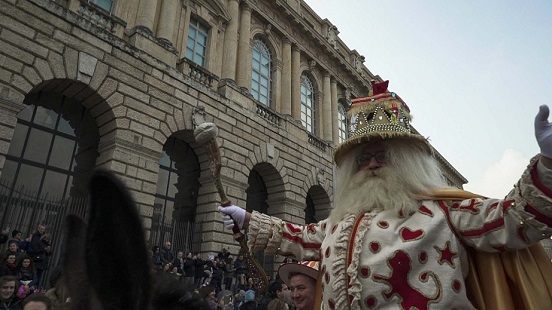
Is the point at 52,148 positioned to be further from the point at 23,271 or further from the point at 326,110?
the point at 326,110

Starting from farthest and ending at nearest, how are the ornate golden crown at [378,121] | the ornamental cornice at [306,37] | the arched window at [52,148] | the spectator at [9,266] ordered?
the ornamental cornice at [306,37] → the arched window at [52,148] → the spectator at [9,266] → the ornate golden crown at [378,121]

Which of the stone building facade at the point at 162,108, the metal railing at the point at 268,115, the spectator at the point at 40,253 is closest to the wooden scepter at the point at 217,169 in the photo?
the stone building facade at the point at 162,108

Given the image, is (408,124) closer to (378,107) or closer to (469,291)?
(378,107)

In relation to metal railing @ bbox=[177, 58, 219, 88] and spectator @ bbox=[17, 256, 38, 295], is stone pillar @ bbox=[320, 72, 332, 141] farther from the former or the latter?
spectator @ bbox=[17, 256, 38, 295]

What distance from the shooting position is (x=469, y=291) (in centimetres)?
193

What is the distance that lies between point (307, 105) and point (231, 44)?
223 inches

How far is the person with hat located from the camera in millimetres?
2801

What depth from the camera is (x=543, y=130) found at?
1488 mm

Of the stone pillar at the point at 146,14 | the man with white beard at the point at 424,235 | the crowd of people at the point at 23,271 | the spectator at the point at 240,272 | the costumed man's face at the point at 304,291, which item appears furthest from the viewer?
the stone pillar at the point at 146,14

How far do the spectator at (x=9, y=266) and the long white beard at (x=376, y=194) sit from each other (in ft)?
19.0

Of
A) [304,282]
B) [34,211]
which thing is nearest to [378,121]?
[304,282]

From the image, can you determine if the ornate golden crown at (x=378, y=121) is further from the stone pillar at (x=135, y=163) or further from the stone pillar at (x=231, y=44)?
the stone pillar at (x=231, y=44)

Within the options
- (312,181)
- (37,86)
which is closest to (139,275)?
(37,86)

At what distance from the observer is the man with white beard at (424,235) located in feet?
5.44
